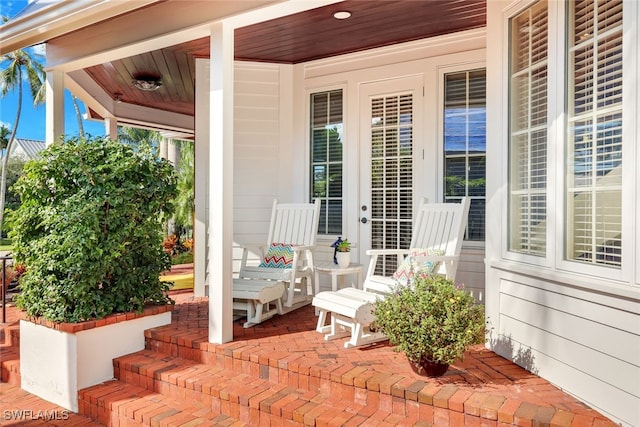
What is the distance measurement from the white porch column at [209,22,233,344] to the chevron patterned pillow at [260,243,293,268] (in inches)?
39.2

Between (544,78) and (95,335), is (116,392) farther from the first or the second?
(544,78)

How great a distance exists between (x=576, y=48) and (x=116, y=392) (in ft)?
11.4

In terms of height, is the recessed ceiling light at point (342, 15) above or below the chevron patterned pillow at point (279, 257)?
above

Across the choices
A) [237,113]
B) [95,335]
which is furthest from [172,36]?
[95,335]

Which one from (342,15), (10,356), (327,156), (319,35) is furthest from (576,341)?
(10,356)

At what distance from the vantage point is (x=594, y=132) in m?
2.25

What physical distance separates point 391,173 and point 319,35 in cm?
Result: 152

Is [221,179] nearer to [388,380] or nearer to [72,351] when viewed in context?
[72,351]

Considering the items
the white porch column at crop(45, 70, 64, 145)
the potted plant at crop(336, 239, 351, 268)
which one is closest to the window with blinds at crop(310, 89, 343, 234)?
the potted plant at crop(336, 239, 351, 268)

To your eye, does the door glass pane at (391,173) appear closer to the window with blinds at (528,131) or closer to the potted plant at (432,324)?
the window with blinds at (528,131)

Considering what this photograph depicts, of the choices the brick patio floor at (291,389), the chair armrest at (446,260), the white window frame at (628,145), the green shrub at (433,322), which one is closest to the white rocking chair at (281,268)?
the brick patio floor at (291,389)

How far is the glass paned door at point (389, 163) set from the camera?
4539 mm

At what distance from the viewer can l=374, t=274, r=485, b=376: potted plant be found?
2426 millimetres

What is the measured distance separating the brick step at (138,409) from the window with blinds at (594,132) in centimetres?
214
